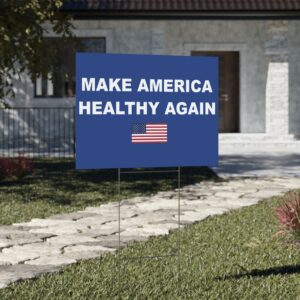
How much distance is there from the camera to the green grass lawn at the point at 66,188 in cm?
1105

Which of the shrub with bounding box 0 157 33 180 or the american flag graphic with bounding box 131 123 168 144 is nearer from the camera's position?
the american flag graphic with bounding box 131 123 168 144

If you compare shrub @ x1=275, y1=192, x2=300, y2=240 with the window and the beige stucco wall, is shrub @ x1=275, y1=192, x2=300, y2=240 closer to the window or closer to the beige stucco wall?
the beige stucco wall

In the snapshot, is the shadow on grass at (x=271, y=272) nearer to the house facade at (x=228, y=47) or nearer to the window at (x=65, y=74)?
the house facade at (x=228, y=47)

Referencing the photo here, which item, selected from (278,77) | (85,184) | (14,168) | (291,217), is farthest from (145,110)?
(278,77)

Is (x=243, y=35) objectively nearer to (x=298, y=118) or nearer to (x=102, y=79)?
(x=298, y=118)

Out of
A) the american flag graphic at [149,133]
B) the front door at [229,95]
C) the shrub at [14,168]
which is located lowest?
the shrub at [14,168]

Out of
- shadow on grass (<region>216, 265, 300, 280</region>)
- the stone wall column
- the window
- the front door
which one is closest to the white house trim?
the front door

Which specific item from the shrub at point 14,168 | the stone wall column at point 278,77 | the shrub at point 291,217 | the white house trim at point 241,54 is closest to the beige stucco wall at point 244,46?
the white house trim at point 241,54

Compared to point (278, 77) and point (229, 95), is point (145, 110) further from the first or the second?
point (229, 95)

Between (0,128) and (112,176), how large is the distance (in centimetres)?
870

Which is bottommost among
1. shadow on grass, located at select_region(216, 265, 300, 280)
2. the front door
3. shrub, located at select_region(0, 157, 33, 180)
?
shadow on grass, located at select_region(216, 265, 300, 280)

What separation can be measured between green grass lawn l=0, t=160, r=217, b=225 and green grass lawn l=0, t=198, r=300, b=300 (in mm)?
2544

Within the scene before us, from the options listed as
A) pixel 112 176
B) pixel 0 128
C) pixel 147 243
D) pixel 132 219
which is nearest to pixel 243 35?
pixel 0 128

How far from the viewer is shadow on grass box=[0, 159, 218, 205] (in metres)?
12.5
